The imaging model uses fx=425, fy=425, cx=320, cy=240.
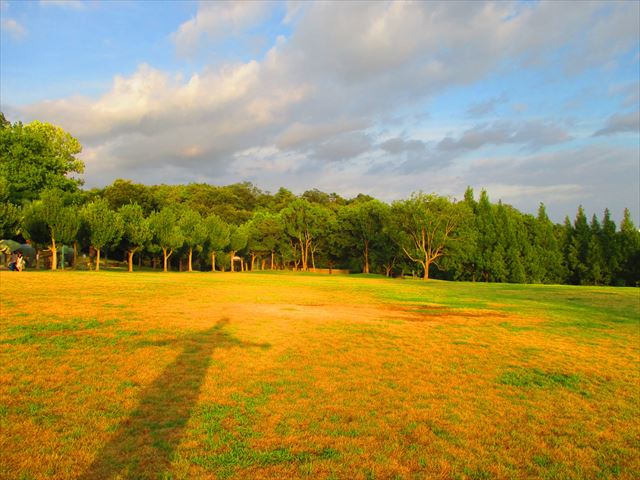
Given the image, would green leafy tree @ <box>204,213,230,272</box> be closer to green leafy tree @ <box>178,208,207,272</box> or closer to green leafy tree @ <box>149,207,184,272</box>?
green leafy tree @ <box>178,208,207,272</box>

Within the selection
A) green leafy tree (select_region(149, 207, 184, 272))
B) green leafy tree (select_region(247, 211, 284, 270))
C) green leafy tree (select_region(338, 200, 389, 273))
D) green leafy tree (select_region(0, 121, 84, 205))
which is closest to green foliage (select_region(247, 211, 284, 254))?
green leafy tree (select_region(247, 211, 284, 270))

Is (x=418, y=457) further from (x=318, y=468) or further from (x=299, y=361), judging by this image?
(x=299, y=361)

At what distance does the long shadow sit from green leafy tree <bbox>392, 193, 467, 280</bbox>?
46.6 m

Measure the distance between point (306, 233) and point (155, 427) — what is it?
6669cm

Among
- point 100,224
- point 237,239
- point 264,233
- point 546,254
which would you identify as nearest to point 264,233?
point 264,233

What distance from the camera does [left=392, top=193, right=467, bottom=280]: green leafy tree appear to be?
52.2 m

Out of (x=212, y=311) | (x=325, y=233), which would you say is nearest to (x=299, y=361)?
(x=212, y=311)

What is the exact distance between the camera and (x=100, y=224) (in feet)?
136

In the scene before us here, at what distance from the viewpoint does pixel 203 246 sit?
2489 inches

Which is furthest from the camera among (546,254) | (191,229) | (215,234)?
(546,254)

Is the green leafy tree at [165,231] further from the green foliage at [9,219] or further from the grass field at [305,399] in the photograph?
the grass field at [305,399]

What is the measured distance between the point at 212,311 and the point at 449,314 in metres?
8.97

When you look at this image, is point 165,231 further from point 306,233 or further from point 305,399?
point 305,399

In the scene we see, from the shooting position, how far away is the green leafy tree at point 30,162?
4434 centimetres
